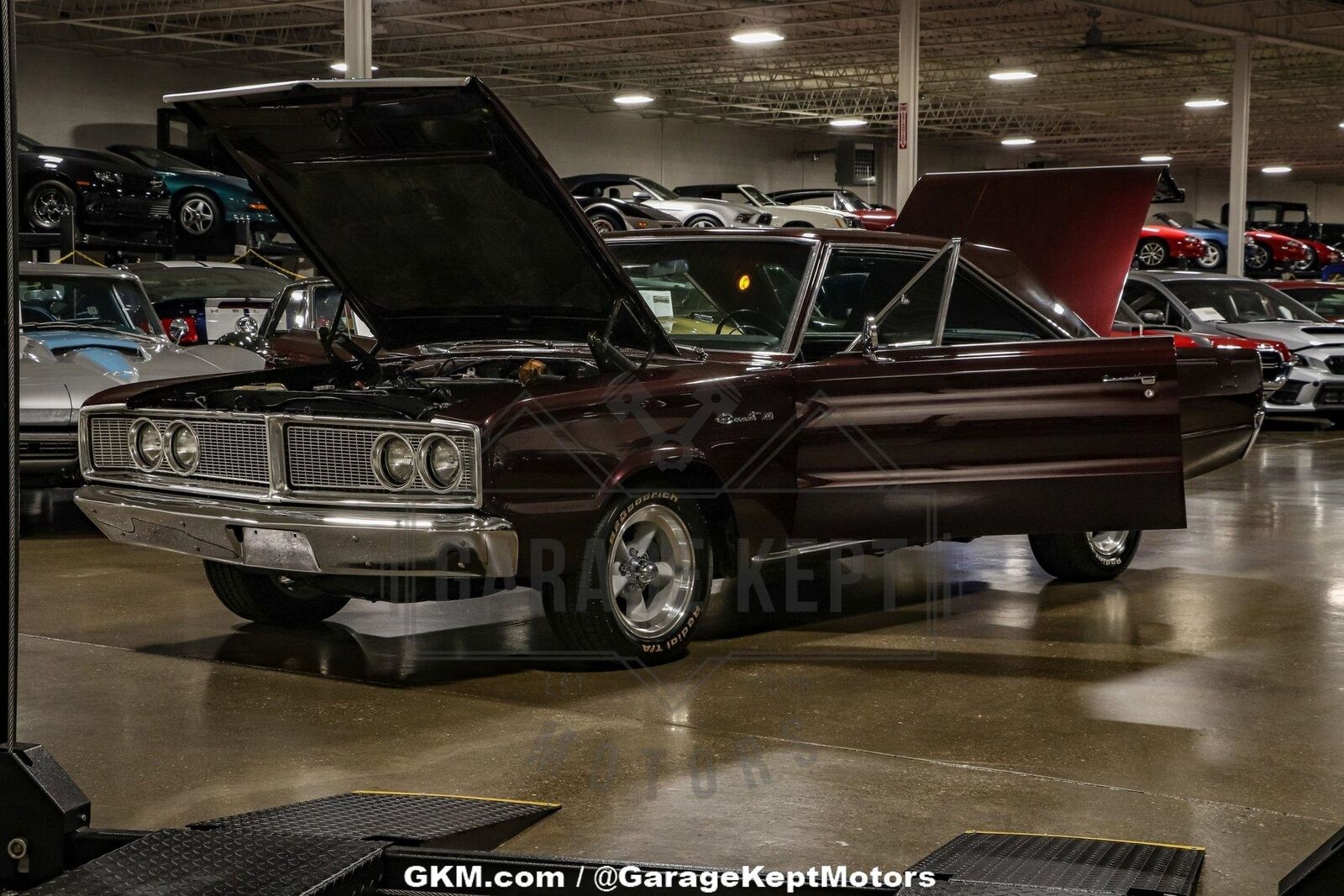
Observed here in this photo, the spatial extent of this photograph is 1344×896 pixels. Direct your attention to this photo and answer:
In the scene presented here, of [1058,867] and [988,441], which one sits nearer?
[1058,867]

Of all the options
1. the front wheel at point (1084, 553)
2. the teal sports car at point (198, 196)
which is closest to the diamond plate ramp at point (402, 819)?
the front wheel at point (1084, 553)

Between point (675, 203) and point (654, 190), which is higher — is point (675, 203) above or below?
below

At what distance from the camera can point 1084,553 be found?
6.93 meters

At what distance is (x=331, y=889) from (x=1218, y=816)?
7.19 ft

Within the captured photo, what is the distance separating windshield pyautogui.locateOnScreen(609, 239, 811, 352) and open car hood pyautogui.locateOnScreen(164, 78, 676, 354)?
16.9 inches

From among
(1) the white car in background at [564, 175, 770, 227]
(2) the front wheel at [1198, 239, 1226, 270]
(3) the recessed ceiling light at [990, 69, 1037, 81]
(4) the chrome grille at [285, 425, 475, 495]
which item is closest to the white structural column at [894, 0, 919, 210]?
(1) the white car in background at [564, 175, 770, 227]

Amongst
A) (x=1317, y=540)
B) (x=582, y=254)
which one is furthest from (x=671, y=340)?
(x=1317, y=540)

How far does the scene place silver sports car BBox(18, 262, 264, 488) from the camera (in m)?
8.16

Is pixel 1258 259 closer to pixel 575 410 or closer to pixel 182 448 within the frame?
pixel 575 410

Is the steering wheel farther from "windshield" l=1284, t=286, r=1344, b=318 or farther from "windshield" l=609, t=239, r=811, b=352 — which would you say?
"windshield" l=1284, t=286, r=1344, b=318

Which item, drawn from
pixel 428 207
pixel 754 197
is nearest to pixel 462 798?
pixel 428 207

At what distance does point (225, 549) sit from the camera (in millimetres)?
5008

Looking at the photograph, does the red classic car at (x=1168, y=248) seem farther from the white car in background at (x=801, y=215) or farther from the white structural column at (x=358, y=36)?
the white structural column at (x=358, y=36)

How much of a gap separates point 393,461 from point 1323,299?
1563cm
